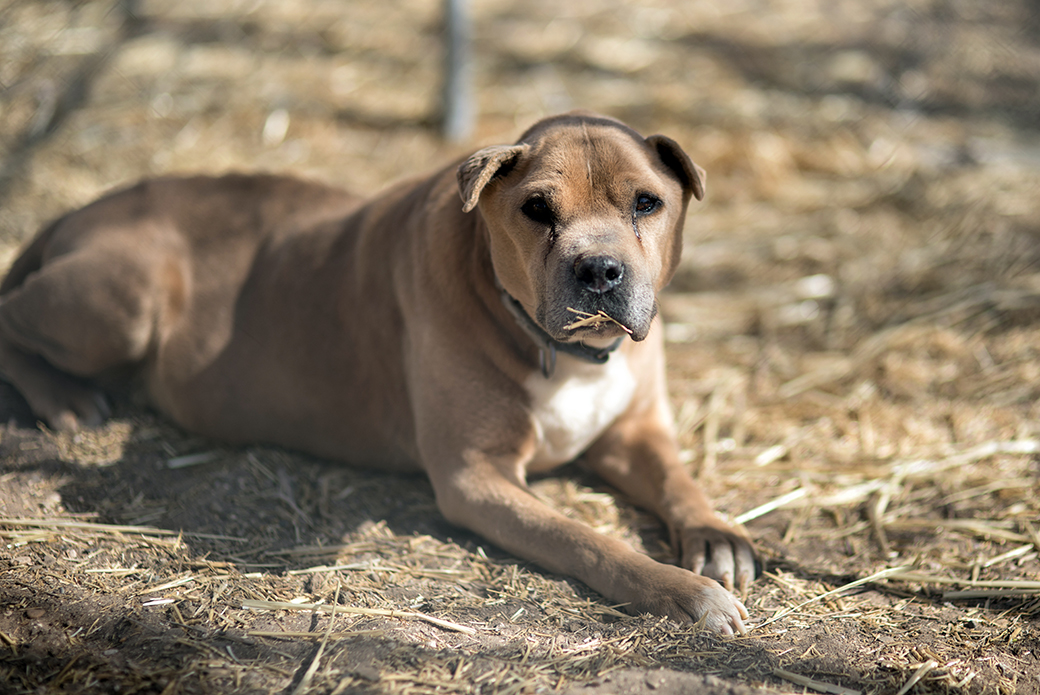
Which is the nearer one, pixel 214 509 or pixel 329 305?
pixel 214 509

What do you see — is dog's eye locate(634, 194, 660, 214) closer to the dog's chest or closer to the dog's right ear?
the dog's right ear

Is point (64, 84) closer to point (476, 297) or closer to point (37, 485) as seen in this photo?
point (37, 485)

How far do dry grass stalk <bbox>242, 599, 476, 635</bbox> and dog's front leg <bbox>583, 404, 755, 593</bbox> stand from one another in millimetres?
936

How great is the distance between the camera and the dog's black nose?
2811 millimetres

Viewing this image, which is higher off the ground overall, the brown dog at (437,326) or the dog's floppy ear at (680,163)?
the dog's floppy ear at (680,163)

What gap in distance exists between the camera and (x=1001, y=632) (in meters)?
2.95

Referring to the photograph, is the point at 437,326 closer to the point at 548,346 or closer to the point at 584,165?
the point at 548,346

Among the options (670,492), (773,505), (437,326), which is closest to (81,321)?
(437,326)

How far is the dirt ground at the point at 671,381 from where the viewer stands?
8.99ft

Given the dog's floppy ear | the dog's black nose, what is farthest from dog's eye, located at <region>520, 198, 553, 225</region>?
the dog's floppy ear

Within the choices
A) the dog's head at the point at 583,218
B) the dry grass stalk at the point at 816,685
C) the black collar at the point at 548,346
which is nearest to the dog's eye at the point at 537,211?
the dog's head at the point at 583,218

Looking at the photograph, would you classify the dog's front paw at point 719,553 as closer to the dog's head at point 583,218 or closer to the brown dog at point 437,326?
the brown dog at point 437,326

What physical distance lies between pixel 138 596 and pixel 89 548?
16.3 inches

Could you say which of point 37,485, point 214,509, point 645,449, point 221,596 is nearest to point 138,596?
point 221,596
